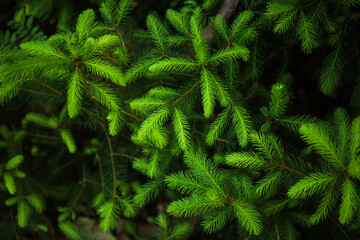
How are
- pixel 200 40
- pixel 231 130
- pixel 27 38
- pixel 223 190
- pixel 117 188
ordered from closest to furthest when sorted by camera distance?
pixel 200 40 < pixel 223 190 < pixel 231 130 < pixel 27 38 < pixel 117 188

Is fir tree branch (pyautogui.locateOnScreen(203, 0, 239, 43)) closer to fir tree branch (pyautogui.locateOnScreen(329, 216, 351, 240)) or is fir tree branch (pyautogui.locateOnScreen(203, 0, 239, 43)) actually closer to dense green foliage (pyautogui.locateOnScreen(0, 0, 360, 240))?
dense green foliage (pyautogui.locateOnScreen(0, 0, 360, 240))

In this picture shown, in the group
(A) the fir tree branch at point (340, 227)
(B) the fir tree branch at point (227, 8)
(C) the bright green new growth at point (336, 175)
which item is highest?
(B) the fir tree branch at point (227, 8)

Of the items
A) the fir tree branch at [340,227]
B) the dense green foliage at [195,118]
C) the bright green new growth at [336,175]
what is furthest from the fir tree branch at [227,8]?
the fir tree branch at [340,227]

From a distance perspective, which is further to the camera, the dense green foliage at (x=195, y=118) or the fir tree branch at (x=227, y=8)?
the fir tree branch at (x=227, y=8)

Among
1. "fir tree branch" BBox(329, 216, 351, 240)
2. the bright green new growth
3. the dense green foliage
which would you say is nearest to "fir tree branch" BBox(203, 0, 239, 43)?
the dense green foliage

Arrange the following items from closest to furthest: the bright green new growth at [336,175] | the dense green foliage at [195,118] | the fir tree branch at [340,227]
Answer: the bright green new growth at [336,175] → the dense green foliage at [195,118] → the fir tree branch at [340,227]

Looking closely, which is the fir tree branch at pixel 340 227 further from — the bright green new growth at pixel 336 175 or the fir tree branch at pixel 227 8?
the fir tree branch at pixel 227 8

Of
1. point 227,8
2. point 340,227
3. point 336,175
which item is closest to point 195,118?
point 227,8

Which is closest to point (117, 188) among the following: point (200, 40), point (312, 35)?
point (200, 40)

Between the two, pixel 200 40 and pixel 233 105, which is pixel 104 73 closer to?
pixel 200 40
